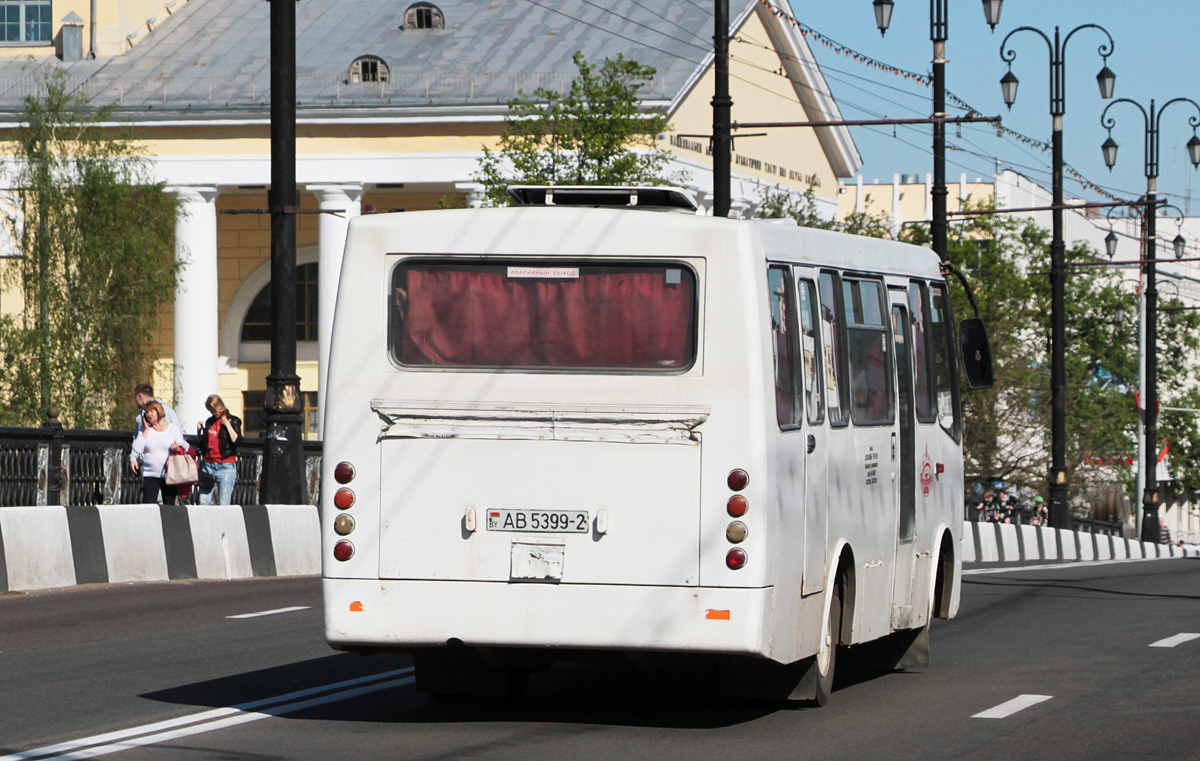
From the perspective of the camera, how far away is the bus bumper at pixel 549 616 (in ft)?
31.5

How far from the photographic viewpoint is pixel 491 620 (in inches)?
384

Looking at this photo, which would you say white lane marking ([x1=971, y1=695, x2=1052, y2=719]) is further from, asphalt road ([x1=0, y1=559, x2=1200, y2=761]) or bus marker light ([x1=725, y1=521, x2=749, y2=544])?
bus marker light ([x1=725, y1=521, x2=749, y2=544])

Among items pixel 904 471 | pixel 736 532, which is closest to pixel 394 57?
pixel 904 471

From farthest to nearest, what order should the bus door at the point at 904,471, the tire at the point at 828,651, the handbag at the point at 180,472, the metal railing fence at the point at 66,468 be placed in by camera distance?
the handbag at the point at 180,472 → the metal railing fence at the point at 66,468 → the bus door at the point at 904,471 → the tire at the point at 828,651

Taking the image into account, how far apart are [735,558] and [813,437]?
1123 millimetres

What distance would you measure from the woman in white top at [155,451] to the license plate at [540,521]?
1300 cm

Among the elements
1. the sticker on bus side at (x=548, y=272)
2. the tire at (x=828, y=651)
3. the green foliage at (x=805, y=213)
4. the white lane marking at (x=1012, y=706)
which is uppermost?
the green foliage at (x=805, y=213)

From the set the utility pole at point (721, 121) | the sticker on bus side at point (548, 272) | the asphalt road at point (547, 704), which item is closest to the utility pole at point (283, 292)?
the asphalt road at point (547, 704)

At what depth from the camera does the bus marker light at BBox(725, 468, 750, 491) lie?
9.65 m

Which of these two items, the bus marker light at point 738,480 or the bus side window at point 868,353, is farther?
the bus side window at point 868,353

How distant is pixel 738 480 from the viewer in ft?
31.7

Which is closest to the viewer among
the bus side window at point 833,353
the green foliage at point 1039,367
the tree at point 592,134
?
the bus side window at point 833,353

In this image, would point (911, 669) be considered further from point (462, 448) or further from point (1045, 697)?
point (462, 448)

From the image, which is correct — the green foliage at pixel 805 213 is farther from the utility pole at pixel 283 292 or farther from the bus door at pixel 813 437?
the bus door at pixel 813 437
